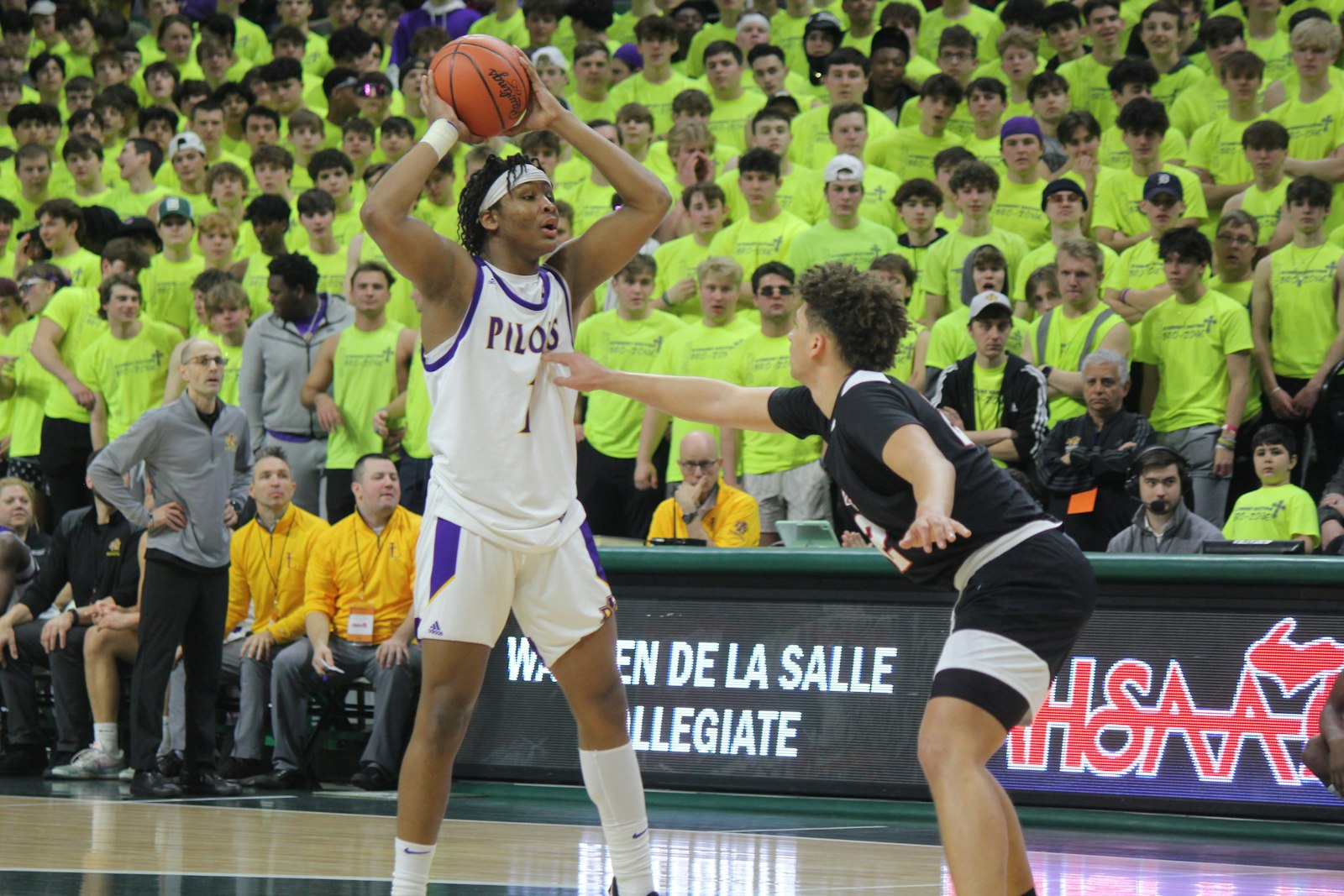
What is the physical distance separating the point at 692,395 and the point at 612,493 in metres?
6.68

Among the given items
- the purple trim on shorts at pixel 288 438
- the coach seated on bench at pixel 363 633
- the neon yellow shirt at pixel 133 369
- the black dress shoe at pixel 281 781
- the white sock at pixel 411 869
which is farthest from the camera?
the neon yellow shirt at pixel 133 369

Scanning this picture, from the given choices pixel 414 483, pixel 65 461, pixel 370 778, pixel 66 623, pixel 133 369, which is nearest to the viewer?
pixel 370 778

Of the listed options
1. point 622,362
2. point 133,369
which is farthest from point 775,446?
point 133,369

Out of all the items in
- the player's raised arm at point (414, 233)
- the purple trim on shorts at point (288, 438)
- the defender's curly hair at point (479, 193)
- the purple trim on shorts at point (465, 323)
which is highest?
the purple trim on shorts at point (288, 438)

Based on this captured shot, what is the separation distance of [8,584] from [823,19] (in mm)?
8537

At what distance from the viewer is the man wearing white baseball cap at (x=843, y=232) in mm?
11977

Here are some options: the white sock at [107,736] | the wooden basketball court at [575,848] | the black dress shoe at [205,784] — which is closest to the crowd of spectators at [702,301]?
the white sock at [107,736]

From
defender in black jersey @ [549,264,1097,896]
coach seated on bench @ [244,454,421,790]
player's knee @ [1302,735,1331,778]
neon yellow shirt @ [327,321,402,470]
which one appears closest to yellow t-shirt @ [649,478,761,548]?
coach seated on bench @ [244,454,421,790]

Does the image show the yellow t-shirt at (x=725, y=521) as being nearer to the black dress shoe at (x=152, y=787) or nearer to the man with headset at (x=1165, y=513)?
the man with headset at (x=1165, y=513)

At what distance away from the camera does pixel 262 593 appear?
11.0 meters

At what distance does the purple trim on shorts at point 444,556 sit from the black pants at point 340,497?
6.88m

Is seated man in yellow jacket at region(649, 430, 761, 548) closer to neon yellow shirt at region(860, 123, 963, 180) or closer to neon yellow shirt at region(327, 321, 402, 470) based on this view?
neon yellow shirt at region(327, 321, 402, 470)

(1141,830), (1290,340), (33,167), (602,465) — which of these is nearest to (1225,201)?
(1290,340)

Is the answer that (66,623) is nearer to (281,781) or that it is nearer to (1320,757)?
(281,781)
